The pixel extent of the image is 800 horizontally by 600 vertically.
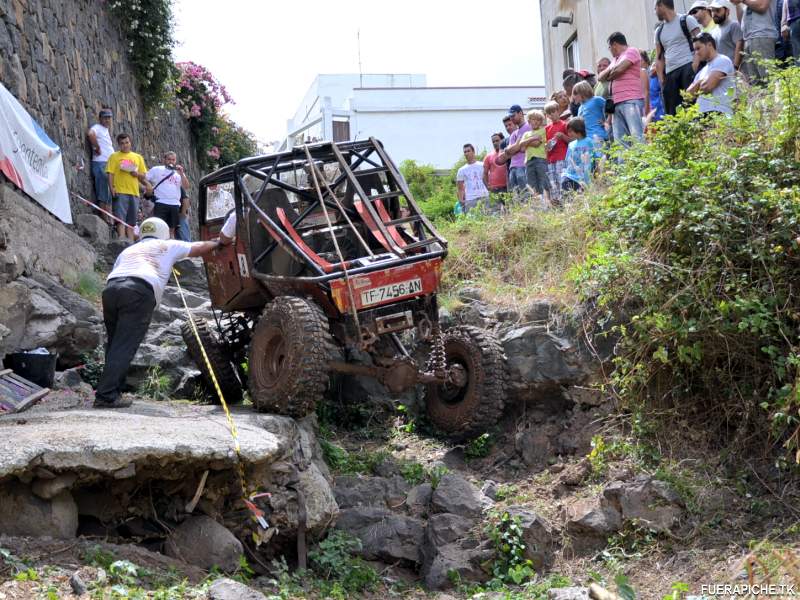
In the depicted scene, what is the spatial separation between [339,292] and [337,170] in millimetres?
1896

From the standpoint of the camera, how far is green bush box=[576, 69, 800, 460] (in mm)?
6641

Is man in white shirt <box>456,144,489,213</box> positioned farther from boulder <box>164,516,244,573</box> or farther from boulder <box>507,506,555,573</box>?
boulder <box>164,516,244,573</box>

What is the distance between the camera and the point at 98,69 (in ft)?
47.6

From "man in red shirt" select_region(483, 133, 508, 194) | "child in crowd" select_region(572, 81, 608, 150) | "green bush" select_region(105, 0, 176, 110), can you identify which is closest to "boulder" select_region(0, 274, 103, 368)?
"man in red shirt" select_region(483, 133, 508, 194)

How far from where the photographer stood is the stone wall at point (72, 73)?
35.5ft

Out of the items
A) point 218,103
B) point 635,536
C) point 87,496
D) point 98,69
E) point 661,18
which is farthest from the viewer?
point 218,103

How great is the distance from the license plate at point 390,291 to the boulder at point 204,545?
2348 mm

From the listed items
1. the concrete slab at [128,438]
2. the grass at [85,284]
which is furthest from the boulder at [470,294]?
the grass at [85,284]

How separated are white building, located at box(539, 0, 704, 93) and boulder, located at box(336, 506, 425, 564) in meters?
11.4

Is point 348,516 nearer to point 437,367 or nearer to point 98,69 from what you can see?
point 437,367

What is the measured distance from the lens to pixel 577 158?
10742mm

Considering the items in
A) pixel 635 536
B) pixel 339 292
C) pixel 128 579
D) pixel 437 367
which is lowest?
pixel 635 536

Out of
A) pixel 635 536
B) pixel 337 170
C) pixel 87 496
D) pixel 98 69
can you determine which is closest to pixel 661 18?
pixel 337 170

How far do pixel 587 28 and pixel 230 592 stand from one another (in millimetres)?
17515
